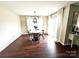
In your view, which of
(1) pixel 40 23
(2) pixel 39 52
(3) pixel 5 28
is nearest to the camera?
(2) pixel 39 52

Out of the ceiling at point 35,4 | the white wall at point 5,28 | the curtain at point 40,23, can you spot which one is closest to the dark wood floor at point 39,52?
the white wall at point 5,28

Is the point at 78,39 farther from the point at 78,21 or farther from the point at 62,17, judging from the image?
the point at 62,17

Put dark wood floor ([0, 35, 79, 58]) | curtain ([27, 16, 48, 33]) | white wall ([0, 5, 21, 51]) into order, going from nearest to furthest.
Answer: dark wood floor ([0, 35, 79, 58]) < white wall ([0, 5, 21, 51]) < curtain ([27, 16, 48, 33])

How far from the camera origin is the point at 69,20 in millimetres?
3387

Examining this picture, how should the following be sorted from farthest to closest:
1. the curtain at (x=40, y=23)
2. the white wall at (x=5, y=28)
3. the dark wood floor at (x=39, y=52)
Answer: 1. the curtain at (x=40, y=23)
2. the white wall at (x=5, y=28)
3. the dark wood floor at (x=39, y=52)

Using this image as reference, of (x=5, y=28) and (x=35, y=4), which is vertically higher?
(x=35, y=4)

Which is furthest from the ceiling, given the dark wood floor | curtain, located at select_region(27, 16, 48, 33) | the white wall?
curtain, located at select_region(27, 16, 48, 33)

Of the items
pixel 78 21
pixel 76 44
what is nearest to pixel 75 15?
pixel 78 21

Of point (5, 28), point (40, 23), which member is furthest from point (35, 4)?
point (40, 23)

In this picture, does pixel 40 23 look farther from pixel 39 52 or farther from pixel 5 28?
pixel 39 52

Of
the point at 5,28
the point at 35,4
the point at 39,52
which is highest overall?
the point at 35,4

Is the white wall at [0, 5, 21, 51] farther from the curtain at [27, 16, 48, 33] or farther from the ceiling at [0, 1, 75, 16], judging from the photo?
the curtain at [27, 16, 48, 33]

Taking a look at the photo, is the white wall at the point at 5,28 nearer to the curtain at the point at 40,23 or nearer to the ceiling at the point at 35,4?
the ceiling at the point at 35,4

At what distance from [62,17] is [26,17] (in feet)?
14.4
